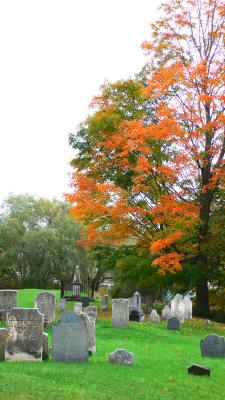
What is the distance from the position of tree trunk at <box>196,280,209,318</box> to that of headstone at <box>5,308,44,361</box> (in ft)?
53.9

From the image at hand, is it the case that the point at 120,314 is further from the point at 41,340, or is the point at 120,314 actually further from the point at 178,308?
the point at 41,340

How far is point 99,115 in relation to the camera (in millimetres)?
25906

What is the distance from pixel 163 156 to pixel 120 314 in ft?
32.1

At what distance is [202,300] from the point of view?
86.7ft

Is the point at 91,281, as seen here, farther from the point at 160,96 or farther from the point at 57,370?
the point at 57,370

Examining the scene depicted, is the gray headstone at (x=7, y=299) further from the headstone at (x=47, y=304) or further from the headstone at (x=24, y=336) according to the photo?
the headstone at (x=24, y=336)

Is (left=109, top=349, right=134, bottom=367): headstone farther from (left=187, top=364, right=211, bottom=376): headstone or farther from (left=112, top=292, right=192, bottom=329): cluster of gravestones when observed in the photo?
(left=112, top=292, right=192, bottom=329): cluster of gravestones

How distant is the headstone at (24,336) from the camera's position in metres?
10.5

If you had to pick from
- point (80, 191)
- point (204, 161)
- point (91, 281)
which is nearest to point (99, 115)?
point (80, 191)

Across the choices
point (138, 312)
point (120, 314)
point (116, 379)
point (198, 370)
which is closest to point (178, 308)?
point (138, 312)

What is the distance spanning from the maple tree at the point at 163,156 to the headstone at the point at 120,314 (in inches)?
158

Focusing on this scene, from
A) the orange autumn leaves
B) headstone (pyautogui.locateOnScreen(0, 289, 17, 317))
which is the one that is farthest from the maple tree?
headstone (pyautogui.locateOnScreen(0, 289, 17, 317))

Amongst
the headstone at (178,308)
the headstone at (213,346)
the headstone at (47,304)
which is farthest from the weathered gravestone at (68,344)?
the headstone at (178,308)

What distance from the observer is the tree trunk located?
85.8 ft
